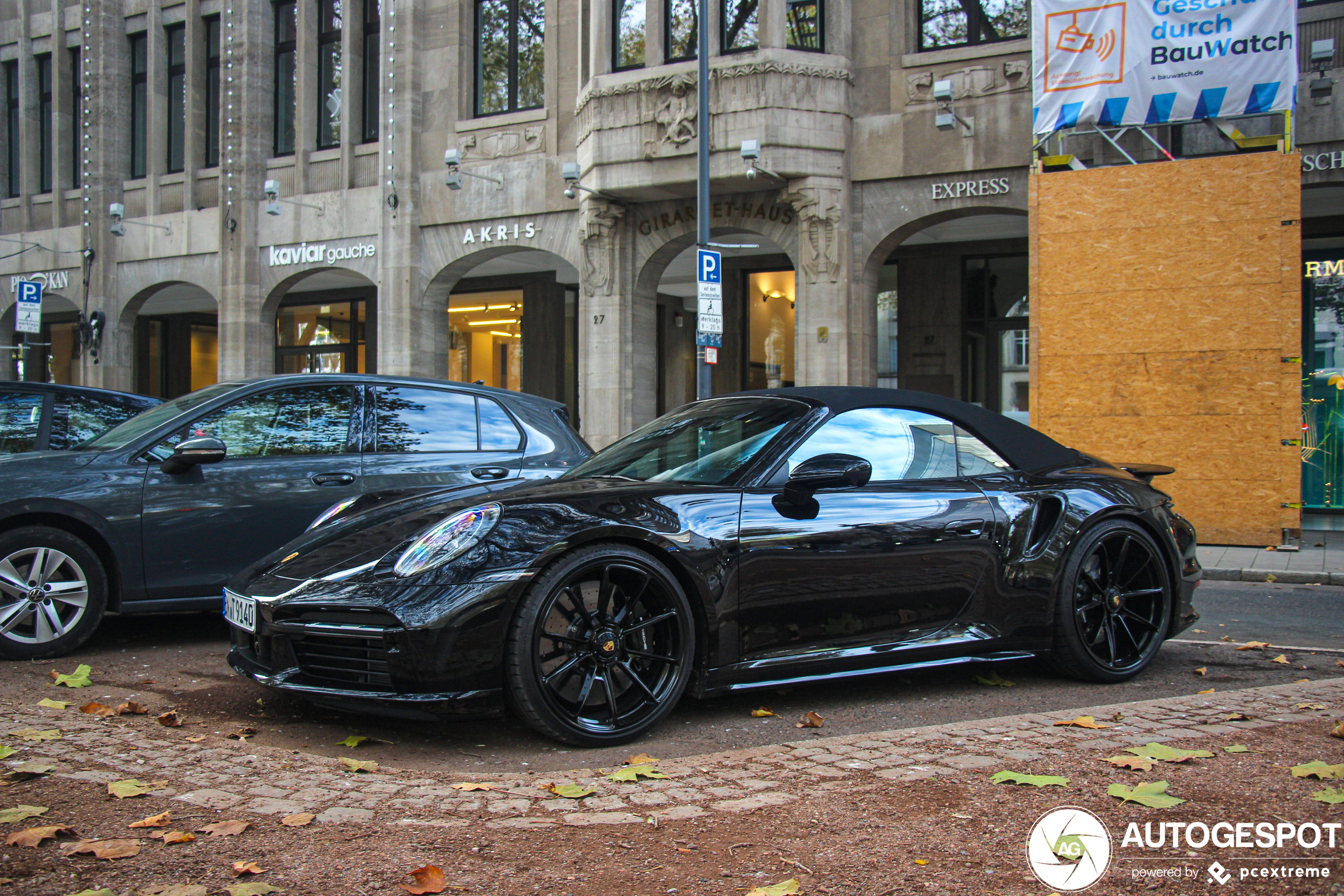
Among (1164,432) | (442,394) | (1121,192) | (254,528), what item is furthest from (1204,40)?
(254,528)

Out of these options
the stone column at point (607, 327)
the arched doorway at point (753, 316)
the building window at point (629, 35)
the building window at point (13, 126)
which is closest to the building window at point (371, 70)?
the stone column at point (607, 327)

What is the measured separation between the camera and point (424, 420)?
22.4ft

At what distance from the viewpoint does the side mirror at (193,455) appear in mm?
5912

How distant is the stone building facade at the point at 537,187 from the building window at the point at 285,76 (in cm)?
8

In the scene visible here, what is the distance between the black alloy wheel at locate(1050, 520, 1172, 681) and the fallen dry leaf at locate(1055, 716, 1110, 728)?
82 centimetres

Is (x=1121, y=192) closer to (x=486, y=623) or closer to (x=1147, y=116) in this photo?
(x=1147, y=116)

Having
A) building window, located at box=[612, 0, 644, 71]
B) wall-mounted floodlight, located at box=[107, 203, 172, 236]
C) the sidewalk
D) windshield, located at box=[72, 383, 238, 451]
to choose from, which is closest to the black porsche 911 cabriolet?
windshield, located at box=[72, 383, 238, 451]

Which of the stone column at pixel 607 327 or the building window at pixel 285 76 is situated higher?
the building window at pixel 285 76

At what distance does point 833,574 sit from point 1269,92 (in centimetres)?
1092

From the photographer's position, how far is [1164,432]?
41.3 ft

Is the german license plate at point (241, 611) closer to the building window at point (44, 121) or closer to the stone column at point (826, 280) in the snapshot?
the stone column at point (826, 280)

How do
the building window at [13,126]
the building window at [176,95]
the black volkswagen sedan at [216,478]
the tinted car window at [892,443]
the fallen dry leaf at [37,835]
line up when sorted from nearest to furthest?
the fallen dry leaf at [37,835]
the tinted car window at [892,443]
the black volkswagen sedan at [216,478]
the building window at [176,95]
the building window at [13,126]

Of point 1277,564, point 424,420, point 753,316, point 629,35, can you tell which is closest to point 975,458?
point 424,420

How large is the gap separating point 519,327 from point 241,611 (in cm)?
1970
